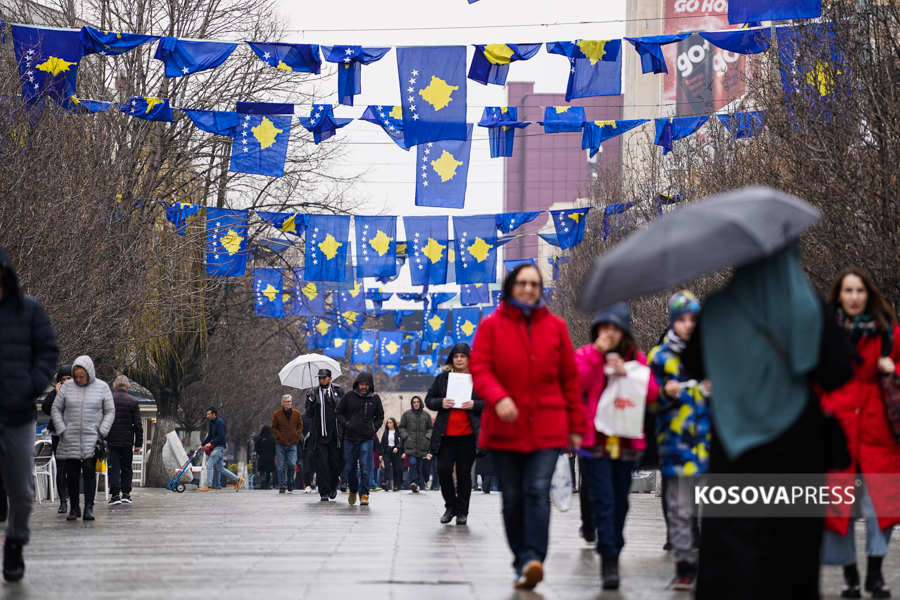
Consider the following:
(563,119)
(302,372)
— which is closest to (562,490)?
(563,119)

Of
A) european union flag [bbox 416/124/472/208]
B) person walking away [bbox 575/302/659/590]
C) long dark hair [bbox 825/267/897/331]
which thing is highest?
european union flag [bbox 416/124/472/208]

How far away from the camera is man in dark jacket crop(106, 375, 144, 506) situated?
17.9 meters

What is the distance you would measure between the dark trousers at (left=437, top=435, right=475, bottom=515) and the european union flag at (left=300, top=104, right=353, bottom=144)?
9.84 metres

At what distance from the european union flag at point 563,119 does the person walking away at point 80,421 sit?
33.1 ft

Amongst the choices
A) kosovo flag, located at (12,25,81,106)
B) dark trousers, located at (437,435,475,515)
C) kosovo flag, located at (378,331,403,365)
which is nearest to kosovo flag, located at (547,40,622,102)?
kosovo flag, located at (12,25,81,106)

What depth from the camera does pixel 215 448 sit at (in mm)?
29469

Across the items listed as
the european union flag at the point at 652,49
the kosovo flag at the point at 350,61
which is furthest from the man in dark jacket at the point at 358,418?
the european union flag at the point at 652,49

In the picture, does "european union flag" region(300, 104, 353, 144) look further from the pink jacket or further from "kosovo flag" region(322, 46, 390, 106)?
the pink jacket

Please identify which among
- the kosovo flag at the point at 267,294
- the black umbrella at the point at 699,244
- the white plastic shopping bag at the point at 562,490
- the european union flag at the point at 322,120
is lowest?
the white plastic shopping bag at the point at 562,490

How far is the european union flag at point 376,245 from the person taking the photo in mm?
27375

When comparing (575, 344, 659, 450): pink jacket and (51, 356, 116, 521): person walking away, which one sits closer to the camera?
(575, 344, 659, 450): pink jacket

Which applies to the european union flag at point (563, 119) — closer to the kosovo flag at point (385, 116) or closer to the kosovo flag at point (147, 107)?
the kosovo flag at point (385, 116)

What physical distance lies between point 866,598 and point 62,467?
10.9 metres

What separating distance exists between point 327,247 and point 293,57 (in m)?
7.89
